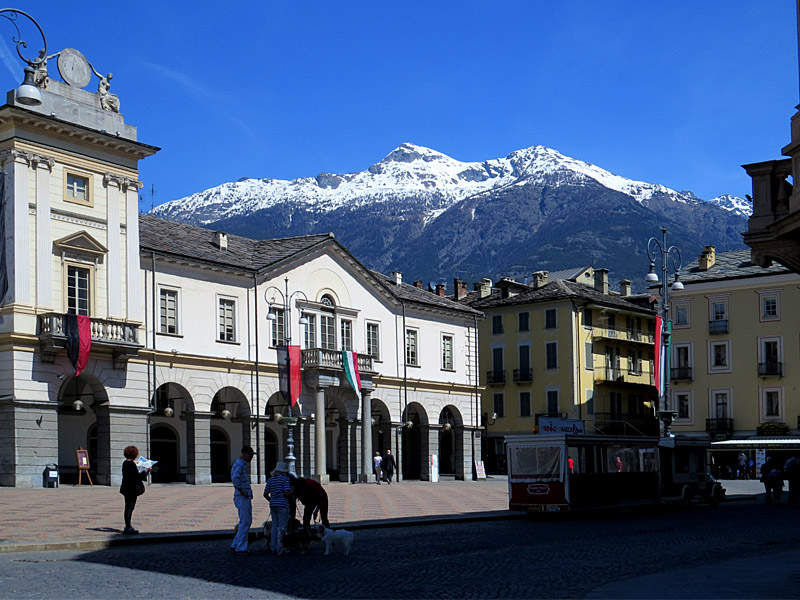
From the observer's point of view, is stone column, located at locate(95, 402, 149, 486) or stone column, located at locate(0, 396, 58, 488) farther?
stone column, located at locate(95, 402, 149, 486)

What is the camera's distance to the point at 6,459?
39156mm

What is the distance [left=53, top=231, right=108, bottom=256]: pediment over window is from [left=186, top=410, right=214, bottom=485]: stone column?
8.05 m

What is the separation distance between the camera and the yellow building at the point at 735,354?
71125mm

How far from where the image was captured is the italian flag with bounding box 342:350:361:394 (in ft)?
172

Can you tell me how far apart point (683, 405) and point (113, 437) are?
4382 centimetres

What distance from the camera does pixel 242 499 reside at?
18.9m

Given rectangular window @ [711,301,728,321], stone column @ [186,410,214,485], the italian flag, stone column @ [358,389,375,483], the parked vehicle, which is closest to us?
the parked vehicle

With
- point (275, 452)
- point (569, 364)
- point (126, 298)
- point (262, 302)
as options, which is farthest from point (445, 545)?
point (569, 364)

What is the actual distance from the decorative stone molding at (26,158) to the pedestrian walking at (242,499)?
24.8m

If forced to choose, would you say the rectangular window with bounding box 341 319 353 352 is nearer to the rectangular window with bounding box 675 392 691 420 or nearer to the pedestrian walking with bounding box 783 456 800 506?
the pedestrian walking with bounding box 783 456 800 506

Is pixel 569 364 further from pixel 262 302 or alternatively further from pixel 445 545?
pixel 445 545

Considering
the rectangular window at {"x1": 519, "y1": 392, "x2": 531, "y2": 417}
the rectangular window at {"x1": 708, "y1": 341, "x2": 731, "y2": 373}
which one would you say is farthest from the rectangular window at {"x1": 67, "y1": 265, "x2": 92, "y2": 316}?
the rectangular window at {"x1": 708, "y1": 341, "x2": 731, "y2": 373}

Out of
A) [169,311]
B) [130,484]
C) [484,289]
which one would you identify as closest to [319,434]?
[169,311]

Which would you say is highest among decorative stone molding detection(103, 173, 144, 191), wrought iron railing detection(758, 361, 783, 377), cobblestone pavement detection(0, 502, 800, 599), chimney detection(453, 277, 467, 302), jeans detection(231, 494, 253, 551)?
decorative stone molding detection(103, 173, 144, 191)
